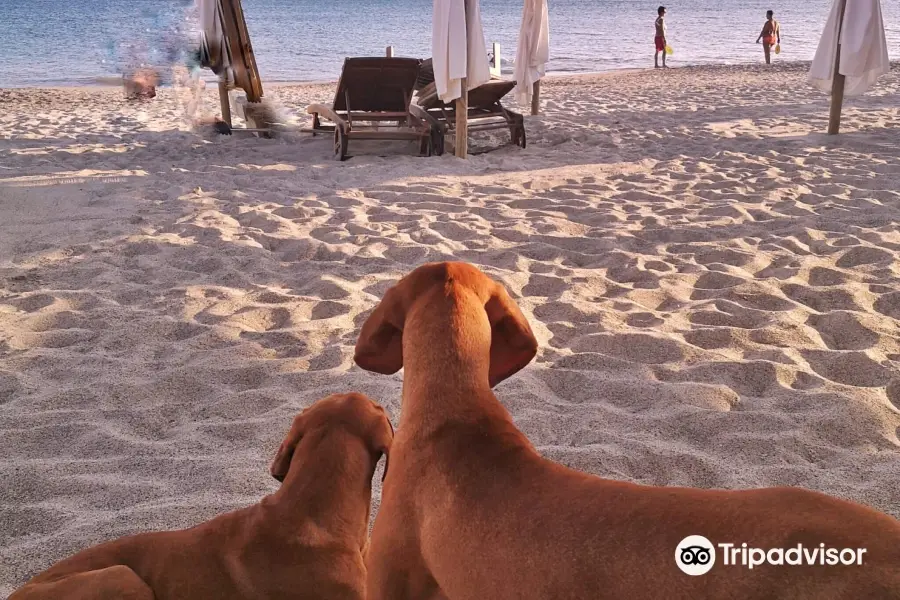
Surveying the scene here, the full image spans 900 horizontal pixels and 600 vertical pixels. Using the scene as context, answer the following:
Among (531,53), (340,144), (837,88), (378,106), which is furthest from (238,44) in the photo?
(837,88)

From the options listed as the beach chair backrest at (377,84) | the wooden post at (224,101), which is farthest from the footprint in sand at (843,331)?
the wooden post at (224,101)

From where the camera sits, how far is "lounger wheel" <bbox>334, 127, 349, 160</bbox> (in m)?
7.64

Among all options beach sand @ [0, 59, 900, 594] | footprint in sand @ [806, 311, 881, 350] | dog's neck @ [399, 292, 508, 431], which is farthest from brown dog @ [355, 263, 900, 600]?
footprint in sand @ [806, 311, 881, 350]

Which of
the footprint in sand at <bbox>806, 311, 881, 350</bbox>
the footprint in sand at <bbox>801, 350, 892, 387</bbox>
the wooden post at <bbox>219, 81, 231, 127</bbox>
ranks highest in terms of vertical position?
the wooden post at <bbox>219, 81, 231, 127</bbox>

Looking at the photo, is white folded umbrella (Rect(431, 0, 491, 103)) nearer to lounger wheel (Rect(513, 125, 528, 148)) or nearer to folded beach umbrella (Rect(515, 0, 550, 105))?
lounger wheel (Rect(513, 125, 528, 148))

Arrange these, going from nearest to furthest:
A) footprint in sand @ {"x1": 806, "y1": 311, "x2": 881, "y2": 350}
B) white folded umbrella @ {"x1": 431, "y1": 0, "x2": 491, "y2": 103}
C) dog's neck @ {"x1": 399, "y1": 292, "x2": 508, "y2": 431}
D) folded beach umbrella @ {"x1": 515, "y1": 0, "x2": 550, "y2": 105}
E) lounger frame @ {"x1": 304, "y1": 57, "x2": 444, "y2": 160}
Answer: dog's neck @ {"x1": 399, "y1": 292, "x2": 508, "y2": 431} < footprint in sand @ {"x1": 806, "y1": 311, "x2": 881, "y2": 350} < white folded umbrella @ {"x1": 431, "y1": 0, "x2": 491, "y2": 103} < lounger frame @ {"x1": 304, "y1": 57, "x2": 444, "y2": 160} < folded beach umbrella @ {"x1": 515, "y1": 0, "x2": 550, "y2": 105}

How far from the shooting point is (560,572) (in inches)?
32.4

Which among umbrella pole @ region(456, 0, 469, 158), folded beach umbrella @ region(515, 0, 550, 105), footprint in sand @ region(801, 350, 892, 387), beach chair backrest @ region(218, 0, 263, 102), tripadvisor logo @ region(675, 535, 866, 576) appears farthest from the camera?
folded beach umbrella @ region(515, 0, 550, 105)

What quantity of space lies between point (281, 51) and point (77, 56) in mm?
7505

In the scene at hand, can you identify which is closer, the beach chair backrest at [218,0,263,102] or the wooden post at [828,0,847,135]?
the wooden post at [828,0,847,135]

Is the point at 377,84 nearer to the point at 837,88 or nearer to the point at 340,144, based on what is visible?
the point at 340,144

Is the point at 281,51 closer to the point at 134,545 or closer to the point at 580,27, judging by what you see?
the point at 580,27

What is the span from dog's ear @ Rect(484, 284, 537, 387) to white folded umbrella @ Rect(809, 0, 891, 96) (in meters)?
8.06

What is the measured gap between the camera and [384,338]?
125 cm
